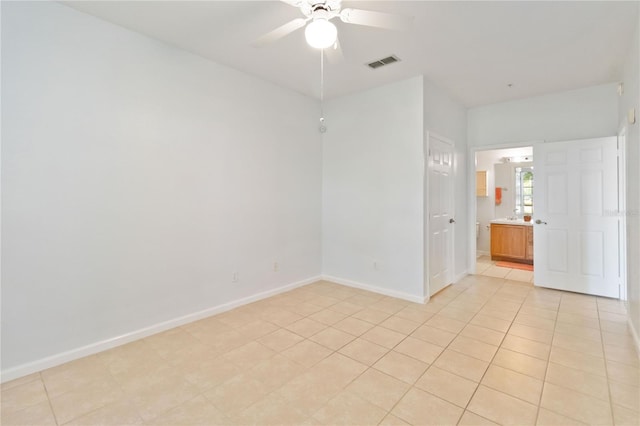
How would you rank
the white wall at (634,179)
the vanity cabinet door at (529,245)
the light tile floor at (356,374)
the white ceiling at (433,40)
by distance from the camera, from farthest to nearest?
the vanity cabinet door at (529,245) → the white wall at (634,179) → the white ceiling at (433,40) → the light tile floor at (356,374)

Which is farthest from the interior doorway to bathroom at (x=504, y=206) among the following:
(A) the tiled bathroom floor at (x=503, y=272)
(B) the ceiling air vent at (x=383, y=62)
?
(B) the ceiling air vent at (x=383, y=62)

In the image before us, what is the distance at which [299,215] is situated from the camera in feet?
14.1

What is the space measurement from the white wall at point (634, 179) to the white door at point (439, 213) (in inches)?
70.7

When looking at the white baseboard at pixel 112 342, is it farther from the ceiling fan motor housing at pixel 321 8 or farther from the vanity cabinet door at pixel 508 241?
the vanity cabinet door at pixel 508 241

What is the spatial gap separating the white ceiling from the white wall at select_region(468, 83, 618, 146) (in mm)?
242

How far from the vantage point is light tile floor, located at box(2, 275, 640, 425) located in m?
1.75

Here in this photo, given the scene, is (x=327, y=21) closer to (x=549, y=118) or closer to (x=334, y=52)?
(x=334, y=52)

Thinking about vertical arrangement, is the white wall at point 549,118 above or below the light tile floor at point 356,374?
above

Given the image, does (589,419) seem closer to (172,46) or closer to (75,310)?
(75,310)

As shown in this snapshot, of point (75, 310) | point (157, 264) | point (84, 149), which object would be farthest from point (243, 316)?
point (84, 149)

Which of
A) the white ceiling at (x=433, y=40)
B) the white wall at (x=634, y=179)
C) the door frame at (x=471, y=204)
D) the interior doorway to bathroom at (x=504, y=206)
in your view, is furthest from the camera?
the interior doorway to bathroom at (x=504, y=206)

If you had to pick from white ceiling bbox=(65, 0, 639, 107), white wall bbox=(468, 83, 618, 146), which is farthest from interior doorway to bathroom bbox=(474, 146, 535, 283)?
white ceiling bbox=(65, 0, 639, 107)

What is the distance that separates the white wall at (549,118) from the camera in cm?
385

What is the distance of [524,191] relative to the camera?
6.57 metres
